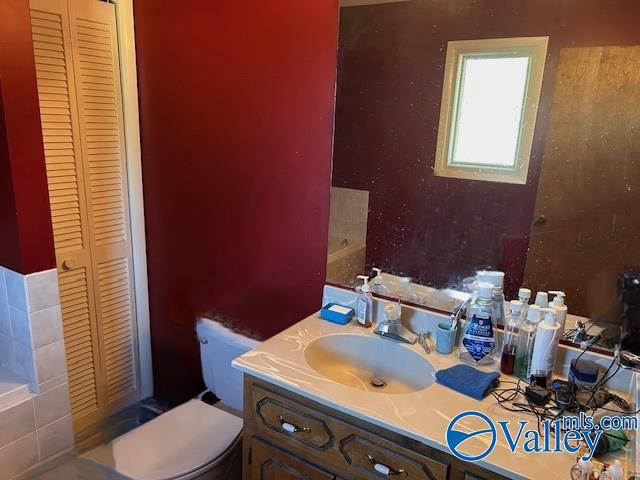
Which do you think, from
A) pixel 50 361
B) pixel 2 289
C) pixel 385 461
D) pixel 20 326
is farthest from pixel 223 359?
pixel 385 461

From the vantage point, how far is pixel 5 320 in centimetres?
183

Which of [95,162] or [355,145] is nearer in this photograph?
[355,145]

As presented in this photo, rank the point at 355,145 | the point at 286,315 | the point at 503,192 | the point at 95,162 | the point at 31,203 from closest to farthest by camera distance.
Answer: the point at 503,192 < the point at 355,145 < the point at 31,203 < the point at 286,315 < the point at 95,162

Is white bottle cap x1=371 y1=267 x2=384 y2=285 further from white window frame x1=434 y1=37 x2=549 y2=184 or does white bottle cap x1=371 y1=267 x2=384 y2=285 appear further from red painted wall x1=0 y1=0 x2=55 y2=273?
red painted wall x1=0 y1=0 x2=55 y2=273

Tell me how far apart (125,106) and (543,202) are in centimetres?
165

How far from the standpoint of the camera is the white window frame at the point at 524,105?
4.04 feet

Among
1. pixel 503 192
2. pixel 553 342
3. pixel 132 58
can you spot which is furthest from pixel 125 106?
pixel 553 342

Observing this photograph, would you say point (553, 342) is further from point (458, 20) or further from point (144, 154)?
point (144, 154)

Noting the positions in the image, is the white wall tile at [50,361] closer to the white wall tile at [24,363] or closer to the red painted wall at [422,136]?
the white wall tile at [24,363]

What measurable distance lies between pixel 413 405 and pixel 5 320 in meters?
1.58

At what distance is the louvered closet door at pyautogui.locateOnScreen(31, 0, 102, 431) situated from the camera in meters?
1.75

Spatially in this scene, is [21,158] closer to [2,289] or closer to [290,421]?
[2,289]

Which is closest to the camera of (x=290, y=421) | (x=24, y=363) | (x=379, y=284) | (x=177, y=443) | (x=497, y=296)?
(x=290, y=421)

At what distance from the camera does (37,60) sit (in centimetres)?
172
